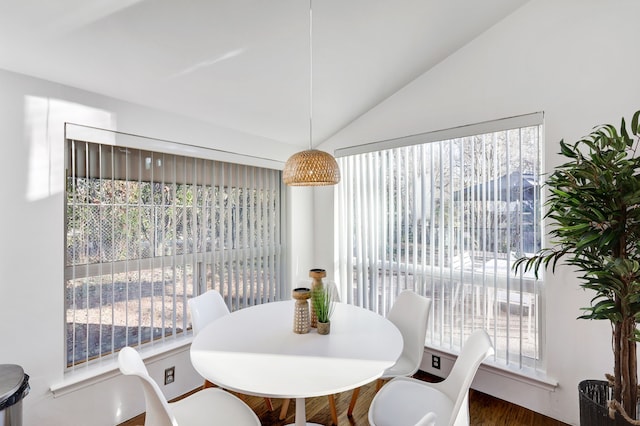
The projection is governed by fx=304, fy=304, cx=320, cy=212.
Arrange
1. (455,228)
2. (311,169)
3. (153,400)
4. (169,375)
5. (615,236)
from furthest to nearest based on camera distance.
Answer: (455,228) → (169,375) → (311,169) → (615,236) → (153,400)

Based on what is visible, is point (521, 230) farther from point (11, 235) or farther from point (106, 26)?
point (11, 235)

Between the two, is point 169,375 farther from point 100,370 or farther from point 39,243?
point 39,243

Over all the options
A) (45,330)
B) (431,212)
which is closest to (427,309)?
(431,212)

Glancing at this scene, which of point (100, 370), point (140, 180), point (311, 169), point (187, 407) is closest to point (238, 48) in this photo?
point (311, 169)

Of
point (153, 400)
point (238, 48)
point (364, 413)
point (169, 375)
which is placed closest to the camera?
point (153, 400)

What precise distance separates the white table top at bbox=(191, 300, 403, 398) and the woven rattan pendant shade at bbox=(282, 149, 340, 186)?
0.94 m

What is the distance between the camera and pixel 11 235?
174cm

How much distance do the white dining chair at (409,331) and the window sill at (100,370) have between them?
1.48 metres

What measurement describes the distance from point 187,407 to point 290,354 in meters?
0.60

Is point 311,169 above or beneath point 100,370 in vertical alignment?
above

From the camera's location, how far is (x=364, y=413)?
7.48 feet

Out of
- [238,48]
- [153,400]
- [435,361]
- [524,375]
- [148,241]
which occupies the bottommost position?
[435,361]

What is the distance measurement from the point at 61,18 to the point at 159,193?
4.03 ft

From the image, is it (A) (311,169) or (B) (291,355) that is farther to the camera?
(A) (311,169)
